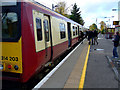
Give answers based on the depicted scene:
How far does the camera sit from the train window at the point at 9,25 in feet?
12.7

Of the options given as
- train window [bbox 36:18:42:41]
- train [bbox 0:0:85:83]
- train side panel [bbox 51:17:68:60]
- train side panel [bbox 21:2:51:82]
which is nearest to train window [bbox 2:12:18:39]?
train [bbox 0:0:85:83]

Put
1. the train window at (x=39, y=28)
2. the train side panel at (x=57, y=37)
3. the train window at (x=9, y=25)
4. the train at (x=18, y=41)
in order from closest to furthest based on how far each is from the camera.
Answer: the train at (x=18, y=41), the train window at (x=9, y=25), the train window at (x=39, y=28), the train side panel at (x=57, y=37)

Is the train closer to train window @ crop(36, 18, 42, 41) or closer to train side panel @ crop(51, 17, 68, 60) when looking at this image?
train window @ crop(36, 18, 42, 41)

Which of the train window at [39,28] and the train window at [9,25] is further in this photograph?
the train window at [39,28]

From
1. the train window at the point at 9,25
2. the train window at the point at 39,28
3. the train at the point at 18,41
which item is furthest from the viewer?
the train window at the point at 39,28

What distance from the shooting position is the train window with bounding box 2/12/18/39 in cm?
388

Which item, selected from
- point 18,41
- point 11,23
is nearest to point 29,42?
point 18,41

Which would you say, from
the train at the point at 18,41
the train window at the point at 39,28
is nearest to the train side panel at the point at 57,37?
the train window at the point at 39,28

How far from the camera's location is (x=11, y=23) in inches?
155

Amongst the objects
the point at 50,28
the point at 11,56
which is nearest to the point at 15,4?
the point at 11,56

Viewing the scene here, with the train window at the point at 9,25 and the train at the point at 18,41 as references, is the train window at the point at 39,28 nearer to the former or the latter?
the train at the point at 18,41

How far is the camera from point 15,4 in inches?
150

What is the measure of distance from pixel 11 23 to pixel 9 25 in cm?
10

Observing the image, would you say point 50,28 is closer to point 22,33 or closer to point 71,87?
point 22,33
